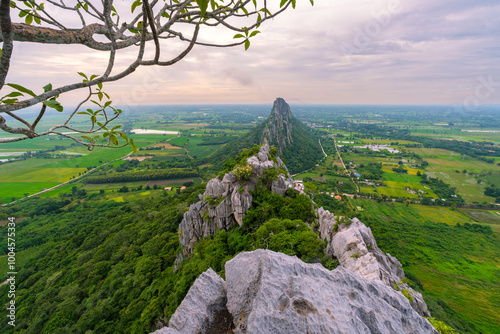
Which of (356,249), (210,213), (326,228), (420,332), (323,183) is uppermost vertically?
(420,332)

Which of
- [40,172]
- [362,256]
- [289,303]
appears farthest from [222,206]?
[40,172]

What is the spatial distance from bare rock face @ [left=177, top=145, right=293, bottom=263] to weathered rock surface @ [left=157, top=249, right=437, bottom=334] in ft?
44.6

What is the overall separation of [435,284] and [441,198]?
5490 centimetres

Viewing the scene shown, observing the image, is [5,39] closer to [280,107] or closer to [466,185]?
[466,185]

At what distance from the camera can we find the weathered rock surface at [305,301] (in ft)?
18.1

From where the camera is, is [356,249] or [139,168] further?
→ [139,168]

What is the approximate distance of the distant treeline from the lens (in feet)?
286

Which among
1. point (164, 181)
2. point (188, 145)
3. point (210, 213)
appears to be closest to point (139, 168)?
point (164, 181)

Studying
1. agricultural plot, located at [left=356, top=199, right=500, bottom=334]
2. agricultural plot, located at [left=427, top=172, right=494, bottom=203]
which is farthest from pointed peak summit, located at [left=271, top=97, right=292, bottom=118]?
agricultural plot, located at [left=427, top=172, right=494, bottom=203]

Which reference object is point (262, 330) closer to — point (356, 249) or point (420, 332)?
point (420, 332)

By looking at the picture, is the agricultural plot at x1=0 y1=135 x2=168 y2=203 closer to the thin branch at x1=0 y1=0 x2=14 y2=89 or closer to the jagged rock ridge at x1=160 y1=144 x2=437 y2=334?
the jagged rock ridge at x1=160 y1=144 x2=437 y2=334

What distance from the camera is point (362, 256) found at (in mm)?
12258

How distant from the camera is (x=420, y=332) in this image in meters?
6.36

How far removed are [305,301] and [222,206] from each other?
55.8 ft
